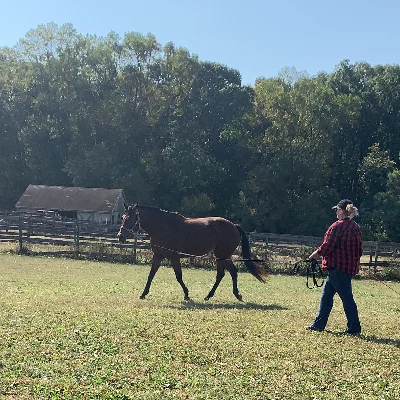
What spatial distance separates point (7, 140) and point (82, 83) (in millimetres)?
11783

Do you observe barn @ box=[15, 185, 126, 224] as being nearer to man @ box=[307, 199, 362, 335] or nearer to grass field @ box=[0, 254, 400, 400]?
grass field @ box=[0, 254, 400, 400]

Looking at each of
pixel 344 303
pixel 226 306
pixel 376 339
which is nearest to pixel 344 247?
pixel 344 303

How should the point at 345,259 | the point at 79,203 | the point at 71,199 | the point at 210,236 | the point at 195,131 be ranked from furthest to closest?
the point at 195,131 < the point at 71,199 < the point at 79,203 < the point at 210,236 < the point at 345,259

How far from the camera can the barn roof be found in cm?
5425

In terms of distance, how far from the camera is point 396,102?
59.8m

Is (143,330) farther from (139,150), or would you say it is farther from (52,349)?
(139,150)

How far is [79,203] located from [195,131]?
16.6 meters

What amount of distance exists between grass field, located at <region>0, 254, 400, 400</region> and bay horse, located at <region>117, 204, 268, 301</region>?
3.82ft

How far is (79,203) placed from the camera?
179 ft

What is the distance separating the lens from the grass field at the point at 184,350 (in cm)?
554

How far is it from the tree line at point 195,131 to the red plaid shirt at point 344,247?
146ft

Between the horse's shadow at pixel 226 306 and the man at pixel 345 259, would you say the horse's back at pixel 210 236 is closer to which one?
the horse's shadow at pixel 226 306

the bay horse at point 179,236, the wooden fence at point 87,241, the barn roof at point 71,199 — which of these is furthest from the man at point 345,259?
the barn roof at point 71,199

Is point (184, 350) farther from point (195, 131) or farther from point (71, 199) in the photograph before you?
point (195, 131)
